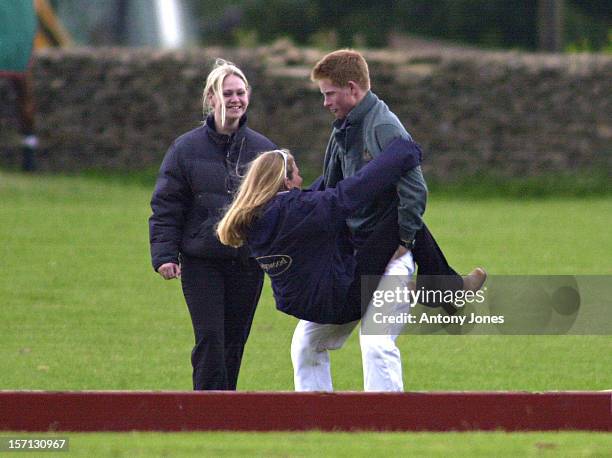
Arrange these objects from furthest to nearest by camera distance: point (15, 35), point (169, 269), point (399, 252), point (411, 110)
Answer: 1. point (411, 110)
2. point (15, 35)
3. point (169, 269)
4. point (399, 252)

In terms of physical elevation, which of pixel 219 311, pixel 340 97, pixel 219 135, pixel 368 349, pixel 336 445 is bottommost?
pixel 219 311

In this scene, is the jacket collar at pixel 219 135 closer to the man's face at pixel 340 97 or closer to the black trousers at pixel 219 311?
the black trousers at pixel 219 311

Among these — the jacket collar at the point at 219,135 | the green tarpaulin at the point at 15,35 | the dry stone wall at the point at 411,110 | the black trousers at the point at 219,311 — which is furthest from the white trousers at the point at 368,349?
the dry stone wall at the point at 411,110

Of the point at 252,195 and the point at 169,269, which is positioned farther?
the point at 169,269

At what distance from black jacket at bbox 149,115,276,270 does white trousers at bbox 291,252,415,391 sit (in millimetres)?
725

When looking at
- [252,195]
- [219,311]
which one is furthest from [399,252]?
[219,311]

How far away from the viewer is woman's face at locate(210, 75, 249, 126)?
7.34m

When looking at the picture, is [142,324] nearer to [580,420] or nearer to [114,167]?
[580,420]

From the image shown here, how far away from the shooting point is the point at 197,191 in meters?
7.43

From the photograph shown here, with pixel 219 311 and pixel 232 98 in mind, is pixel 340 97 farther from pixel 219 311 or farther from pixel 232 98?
pixel 219 311

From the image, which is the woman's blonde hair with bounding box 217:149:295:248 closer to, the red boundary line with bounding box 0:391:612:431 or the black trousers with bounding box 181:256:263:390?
the black trousers with bounding box 181:256:263:390

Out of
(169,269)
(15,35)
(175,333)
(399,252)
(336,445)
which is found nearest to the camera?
(336,445)

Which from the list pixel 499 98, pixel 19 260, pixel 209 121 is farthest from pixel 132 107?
pixel 209 121

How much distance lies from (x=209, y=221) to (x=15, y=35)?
341cm
